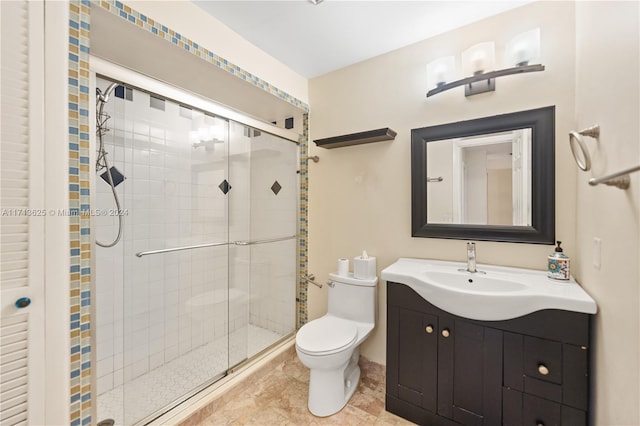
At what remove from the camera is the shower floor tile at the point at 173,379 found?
1.52 m

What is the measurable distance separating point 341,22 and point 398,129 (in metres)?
0.81

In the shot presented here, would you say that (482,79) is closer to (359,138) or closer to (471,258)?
(359,138)

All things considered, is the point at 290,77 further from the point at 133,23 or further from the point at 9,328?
the point at 9,328

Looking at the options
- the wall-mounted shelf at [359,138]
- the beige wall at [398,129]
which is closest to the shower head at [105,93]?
the wall-mounted shelf at [359,138]

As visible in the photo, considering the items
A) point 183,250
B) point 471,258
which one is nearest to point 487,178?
point 471,258

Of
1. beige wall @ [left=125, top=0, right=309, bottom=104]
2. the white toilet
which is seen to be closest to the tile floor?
the white toilet

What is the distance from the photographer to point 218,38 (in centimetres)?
172

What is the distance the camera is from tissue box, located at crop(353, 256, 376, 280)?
79.0 inches

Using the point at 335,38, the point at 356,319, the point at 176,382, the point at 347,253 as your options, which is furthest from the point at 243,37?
the point at 176,382

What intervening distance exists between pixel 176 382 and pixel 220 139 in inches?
68.2

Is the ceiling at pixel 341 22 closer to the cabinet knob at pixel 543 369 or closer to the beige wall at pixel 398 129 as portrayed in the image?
the beige wall at pixel 398 129

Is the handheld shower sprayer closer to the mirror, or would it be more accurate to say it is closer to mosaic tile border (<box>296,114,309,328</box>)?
mosaic tile border (<box>296,114,309,328</box>)

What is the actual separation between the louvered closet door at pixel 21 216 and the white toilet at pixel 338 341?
3.85 ft

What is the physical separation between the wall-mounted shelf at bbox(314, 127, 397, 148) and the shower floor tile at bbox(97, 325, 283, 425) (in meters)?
1.69
